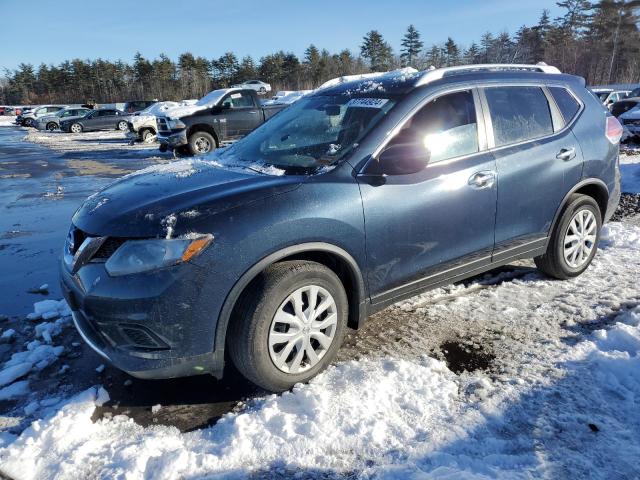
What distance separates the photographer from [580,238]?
4219mm

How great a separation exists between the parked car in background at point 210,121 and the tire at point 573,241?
34.0 feet

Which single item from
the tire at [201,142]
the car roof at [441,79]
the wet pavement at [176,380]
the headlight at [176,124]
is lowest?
the wet pavement at [176,380]

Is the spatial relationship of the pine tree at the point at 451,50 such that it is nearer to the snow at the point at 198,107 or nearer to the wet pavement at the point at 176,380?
the snow at the point at 198,107

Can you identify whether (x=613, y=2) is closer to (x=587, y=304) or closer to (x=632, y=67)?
(x=632, y=67)

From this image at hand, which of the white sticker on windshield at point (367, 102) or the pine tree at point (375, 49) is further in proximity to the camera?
the pine tree at point (375, 49)

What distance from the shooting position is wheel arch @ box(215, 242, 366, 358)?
2.52 metres

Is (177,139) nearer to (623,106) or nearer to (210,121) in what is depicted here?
(210,121)

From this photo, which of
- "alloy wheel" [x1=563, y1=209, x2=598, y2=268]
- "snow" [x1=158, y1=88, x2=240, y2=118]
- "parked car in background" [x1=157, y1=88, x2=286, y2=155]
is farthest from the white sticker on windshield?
"snow" [x1=158, y1=88, x2=240, y2=118]

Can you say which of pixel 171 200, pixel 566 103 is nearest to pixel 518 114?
pixel 566 103

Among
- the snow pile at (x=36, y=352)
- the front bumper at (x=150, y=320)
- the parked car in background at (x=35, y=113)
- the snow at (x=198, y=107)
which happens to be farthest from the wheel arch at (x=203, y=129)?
the parked car in background at (x=35, y=113)

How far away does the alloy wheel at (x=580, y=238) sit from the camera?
414cm

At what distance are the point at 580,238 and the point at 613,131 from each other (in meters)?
1.04

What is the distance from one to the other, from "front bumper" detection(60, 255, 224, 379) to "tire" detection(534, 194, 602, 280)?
3.03m

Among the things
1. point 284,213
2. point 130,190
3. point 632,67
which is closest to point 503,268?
point 284,213
